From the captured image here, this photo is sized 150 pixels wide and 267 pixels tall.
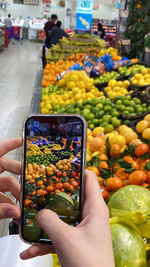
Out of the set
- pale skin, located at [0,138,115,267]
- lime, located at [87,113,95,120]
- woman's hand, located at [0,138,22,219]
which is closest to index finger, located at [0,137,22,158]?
woman's hand, located at [0,138,22,219]

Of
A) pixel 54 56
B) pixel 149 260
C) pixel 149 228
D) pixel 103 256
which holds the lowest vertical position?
pixel 149 260

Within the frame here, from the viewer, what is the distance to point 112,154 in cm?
191

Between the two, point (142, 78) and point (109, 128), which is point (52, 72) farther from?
point (109, 128)

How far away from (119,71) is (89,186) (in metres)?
4.12

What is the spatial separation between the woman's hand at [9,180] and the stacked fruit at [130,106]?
189cm

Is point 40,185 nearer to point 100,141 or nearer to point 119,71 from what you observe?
point 100,141

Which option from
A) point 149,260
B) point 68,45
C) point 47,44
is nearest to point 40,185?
point 149,260

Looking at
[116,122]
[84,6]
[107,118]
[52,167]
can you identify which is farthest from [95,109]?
[84,6]

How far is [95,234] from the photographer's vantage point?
0.61m

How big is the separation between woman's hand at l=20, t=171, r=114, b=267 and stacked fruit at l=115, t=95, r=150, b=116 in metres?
2.09

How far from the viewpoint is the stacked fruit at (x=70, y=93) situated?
3.20m

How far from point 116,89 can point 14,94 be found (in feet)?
10.6

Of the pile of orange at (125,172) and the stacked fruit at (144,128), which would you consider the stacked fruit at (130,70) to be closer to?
the stacked fruit at (144,128)

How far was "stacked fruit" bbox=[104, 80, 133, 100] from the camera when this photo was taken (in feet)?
10.9
